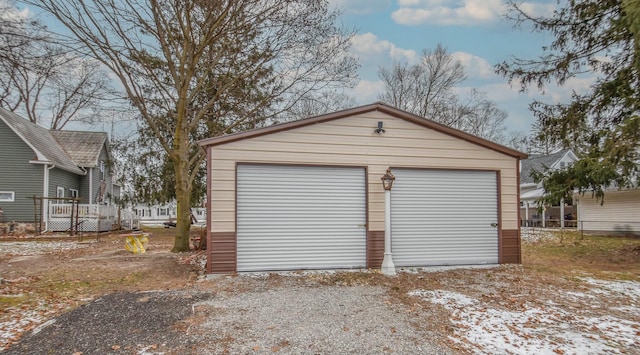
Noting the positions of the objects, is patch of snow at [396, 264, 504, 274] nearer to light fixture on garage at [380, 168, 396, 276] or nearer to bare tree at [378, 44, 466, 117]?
light fixture on garage at [380, 168, 396, 276]

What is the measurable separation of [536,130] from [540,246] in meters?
4.09

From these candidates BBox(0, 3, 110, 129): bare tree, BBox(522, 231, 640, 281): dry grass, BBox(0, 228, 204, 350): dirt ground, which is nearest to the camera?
BBox(0, 228, 204, 350): dirt ground

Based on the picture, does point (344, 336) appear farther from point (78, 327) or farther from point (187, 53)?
point (187, 53)

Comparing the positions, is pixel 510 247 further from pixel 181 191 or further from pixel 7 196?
pixel 7 196

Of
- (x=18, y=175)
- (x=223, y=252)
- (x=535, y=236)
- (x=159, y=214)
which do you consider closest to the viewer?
(x=223, y=252)

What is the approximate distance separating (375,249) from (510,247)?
3.15 m

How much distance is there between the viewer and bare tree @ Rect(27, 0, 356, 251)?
10.0 m

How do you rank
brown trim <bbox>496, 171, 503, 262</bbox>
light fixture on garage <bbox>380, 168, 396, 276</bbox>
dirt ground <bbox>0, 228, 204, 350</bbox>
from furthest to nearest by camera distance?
brown trim <bbox>496, 171, 503, 262</bbox>, light fixture on garage <bbox>380, 168, 396, 276</bbox>, dirt ground <bbox>0, 228, 204, 350</bbox>

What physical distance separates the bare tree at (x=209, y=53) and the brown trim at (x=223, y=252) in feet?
14.0

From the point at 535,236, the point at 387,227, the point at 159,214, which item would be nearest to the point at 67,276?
the point at 387,227

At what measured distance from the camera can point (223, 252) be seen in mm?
7102

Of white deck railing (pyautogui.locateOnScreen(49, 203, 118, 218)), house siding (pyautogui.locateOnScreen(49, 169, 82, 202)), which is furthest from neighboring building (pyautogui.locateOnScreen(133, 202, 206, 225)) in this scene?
white deck railing (pyautogui.locateOnScreen(49, 203, 118, 218))

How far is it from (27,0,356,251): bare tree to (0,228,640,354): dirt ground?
10.7 ft

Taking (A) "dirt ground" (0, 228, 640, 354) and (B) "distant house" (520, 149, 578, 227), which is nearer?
(A) "dirt ground" (0, 228, 640, 354)
